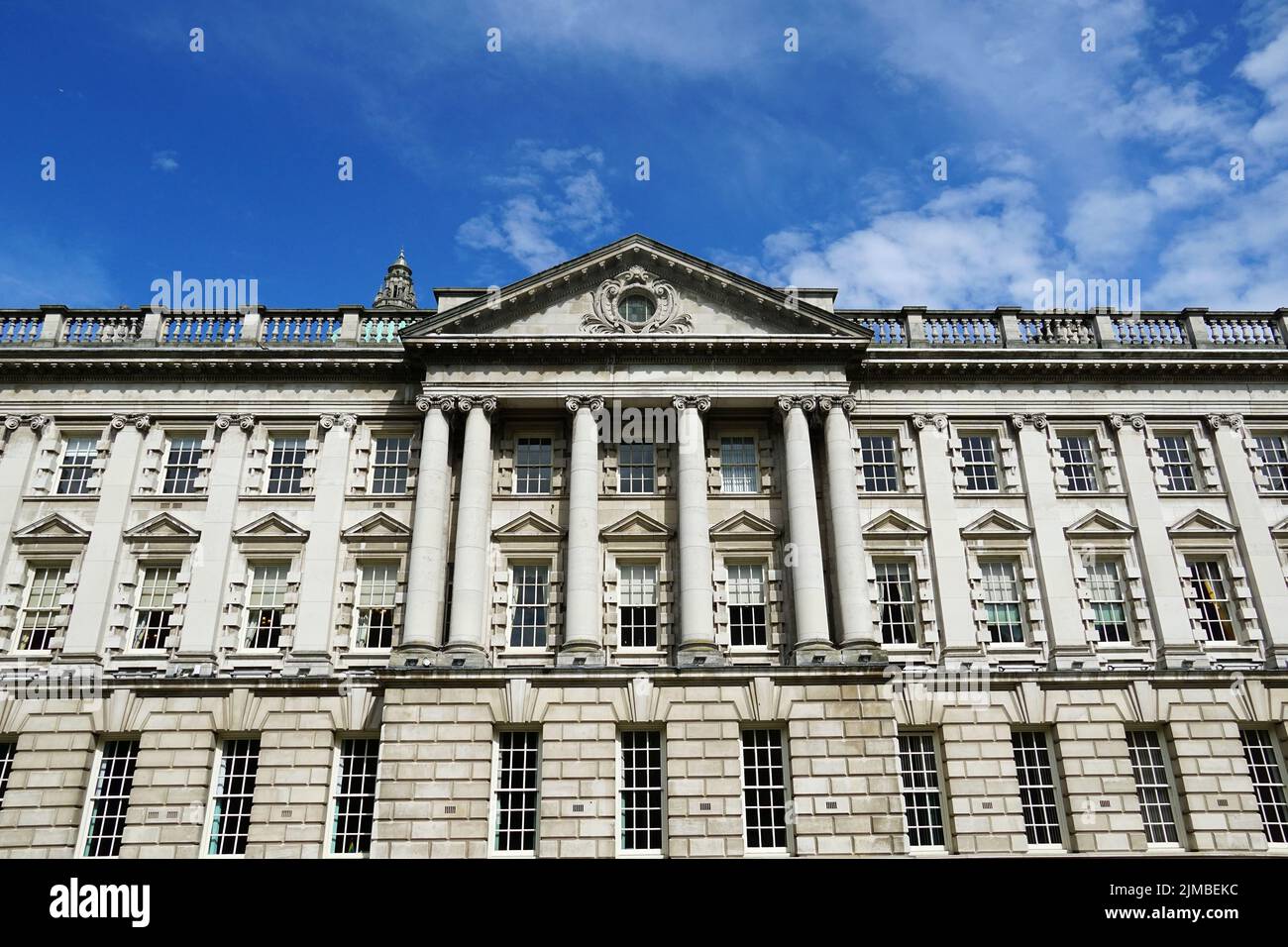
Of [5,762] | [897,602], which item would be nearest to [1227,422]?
[897,602]

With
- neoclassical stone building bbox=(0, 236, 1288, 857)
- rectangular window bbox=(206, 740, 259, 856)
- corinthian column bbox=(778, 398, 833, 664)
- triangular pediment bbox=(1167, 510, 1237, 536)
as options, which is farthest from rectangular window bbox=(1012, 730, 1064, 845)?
rectangular window bbox=(206, 740, 259, 856)

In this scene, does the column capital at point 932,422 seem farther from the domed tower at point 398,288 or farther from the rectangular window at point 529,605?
the domed tower at point 398,288

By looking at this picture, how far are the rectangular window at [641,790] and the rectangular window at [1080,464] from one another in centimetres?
1503

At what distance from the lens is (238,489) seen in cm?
2805

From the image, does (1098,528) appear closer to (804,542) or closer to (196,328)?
(804,542)

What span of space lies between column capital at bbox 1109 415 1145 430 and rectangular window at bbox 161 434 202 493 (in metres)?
28.0

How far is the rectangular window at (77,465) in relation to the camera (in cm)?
2839

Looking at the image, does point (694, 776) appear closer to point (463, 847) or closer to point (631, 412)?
point (463, 847)

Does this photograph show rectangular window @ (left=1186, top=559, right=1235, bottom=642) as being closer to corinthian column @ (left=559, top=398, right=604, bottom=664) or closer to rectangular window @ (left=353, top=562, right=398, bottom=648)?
corinthian column @ (left=559, top=398, right=604, bottom=664)

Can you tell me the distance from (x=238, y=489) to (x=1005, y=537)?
2270 cm

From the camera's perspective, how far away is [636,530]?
2736cm

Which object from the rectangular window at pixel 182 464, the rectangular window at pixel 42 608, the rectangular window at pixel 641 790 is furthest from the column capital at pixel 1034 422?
the rectangular window at pixel 42 608
